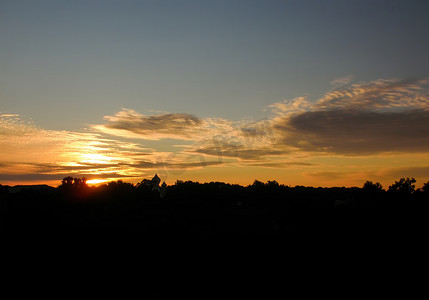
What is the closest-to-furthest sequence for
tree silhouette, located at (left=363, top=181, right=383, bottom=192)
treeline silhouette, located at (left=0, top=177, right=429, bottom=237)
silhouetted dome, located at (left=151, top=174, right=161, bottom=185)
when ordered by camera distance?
→ treeline silhouette, located at (left=0, top=177, right=429, bottom=237) → tree silhouette, located at (left=363, top=181, right=383, bottom=192) → silhouetted dome, located at (left=151, top=174, right=161, bottom=185)

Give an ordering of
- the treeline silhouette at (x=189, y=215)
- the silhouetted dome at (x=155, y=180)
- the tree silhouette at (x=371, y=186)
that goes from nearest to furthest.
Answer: the treeline silhouette at (x=189, y=215) < the tree silhouette at (x=371, y=186) < the silhouetted dome at (x=155, y=180)

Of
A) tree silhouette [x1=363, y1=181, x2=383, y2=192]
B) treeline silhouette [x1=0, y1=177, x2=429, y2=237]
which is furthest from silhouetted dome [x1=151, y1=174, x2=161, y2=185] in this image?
tree silhouette [x1=363, y1=181, x2=383, y2=192]

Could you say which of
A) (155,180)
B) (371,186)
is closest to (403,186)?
(371,186)

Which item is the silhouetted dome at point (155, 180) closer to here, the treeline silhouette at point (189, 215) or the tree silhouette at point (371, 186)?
the treeline silhouette at point (189, 215)

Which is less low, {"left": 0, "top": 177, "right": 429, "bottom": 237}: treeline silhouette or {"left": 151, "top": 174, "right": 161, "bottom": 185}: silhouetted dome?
{"left": 151, "top": 174, "right": 161, "bottom": 185}: silhouetted dome

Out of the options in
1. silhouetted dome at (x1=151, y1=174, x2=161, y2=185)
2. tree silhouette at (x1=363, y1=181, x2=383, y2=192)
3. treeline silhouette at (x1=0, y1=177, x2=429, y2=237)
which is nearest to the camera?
treeline silhouette at (x1=0, y1=177, x2=429, y2=237)

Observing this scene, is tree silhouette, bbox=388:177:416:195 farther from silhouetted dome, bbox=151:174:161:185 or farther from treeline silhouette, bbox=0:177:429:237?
silhouetted dome, bbox=151:174:161:185

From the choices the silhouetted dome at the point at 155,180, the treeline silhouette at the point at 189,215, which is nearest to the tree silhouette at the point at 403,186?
the treeline silhouette at the point at 189,215

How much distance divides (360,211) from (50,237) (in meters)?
23.6

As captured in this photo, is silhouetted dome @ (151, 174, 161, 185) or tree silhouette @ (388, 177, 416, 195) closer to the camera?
tree silhouette @ (388, 177, 416, 195)

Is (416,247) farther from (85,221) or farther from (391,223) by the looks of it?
(85,221)

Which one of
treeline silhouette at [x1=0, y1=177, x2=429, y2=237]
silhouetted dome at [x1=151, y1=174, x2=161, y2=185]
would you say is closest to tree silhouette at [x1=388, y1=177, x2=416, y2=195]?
treeline silhouette at [x1=0, y1=177, x2=429, y2=237]

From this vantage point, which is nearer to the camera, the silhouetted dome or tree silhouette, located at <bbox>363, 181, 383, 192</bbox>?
tree silhouette, located at <bbox>363, 181, 383, 192</bbox>

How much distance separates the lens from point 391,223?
999 inches
